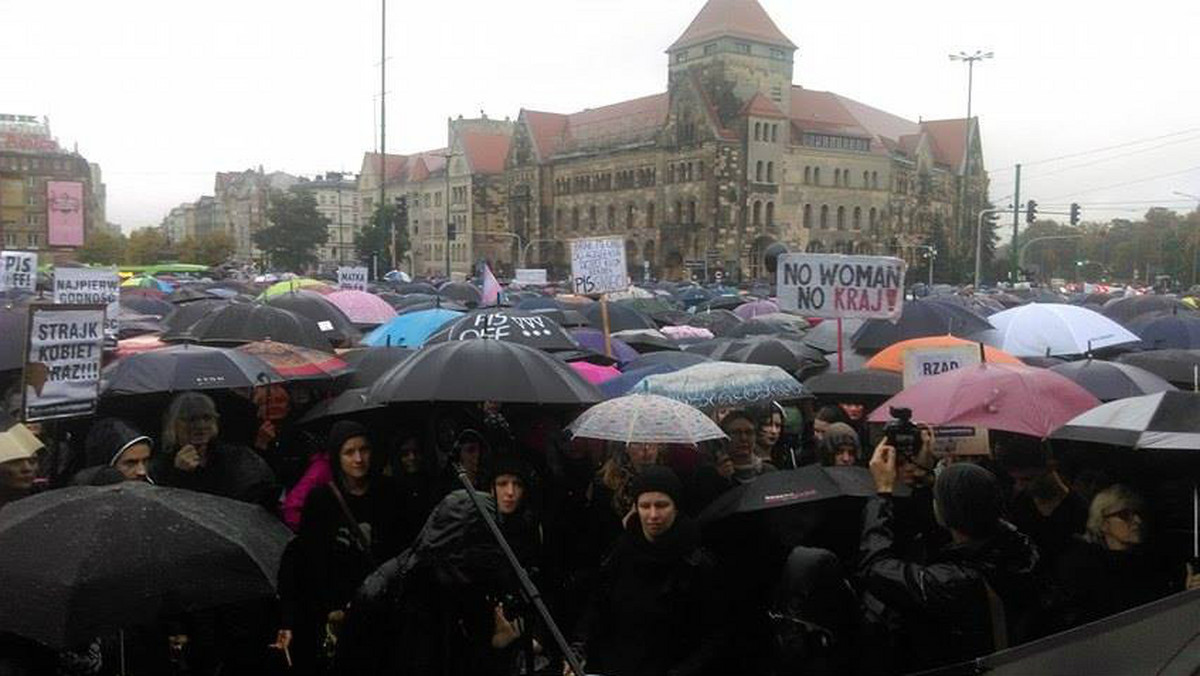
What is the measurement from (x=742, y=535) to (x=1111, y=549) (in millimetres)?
1464

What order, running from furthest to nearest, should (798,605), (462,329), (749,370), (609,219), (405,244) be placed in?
1. (405,244)
2. (609,219)
3. (462,329)
4. (749,370)
5. (798,605)

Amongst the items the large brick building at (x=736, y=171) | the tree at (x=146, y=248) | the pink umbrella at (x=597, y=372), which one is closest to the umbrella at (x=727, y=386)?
the pink umbrella at (x=597, y=372)

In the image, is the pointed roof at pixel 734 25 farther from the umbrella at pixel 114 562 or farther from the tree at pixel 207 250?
the umbrella at pixel 114 562

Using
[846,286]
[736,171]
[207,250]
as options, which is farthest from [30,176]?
[846,286]

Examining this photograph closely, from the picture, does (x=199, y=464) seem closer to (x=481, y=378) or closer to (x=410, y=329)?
(x=481, y=378)

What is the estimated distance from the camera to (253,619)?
4.53 m

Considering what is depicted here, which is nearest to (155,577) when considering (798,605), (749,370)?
(798,605)

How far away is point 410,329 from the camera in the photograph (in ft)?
37.1

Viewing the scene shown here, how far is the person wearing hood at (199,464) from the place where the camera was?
18.9 feet

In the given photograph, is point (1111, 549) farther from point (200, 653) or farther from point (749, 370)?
point (200, 653)

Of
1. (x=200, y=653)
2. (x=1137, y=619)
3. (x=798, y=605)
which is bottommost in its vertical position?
(x=200, y=653)

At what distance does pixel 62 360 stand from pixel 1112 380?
246 inches

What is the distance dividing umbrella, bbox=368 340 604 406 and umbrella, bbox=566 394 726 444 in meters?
0.60

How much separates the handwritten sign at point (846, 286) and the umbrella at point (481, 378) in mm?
2433
